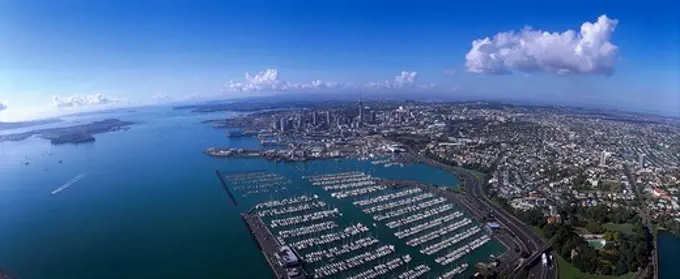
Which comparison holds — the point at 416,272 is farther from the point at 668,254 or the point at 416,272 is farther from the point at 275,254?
the point at 668,254

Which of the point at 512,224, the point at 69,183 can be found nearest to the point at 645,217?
the point at 512,224

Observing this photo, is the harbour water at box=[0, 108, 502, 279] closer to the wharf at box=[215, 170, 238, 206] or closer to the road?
the wharf at box=[215, 170, 238, 206]

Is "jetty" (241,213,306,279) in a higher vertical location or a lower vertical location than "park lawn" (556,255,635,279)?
higher

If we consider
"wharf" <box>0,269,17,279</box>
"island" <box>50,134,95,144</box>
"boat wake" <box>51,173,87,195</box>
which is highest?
"island" <box>50,134,95,144</box>

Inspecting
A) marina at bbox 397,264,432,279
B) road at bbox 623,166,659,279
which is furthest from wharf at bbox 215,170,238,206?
road at bbox 623,166,659,279

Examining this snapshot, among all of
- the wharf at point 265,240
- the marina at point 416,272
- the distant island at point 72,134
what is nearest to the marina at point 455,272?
the marina at point 416,272

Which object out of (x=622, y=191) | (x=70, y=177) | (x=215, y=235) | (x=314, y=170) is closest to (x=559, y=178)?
(x=622, y=191)

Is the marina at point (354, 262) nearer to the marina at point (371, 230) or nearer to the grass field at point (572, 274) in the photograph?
the marina at point (371, 230)
